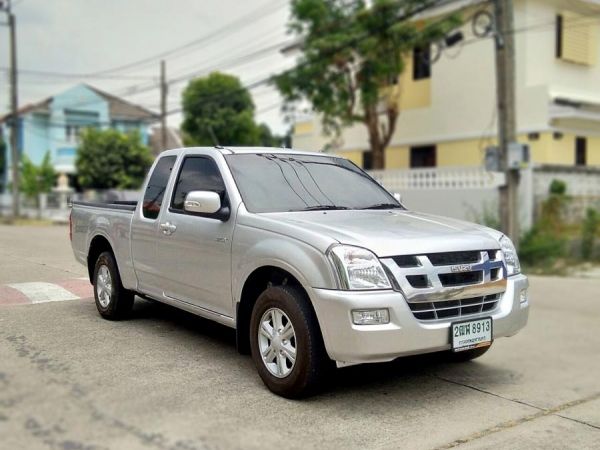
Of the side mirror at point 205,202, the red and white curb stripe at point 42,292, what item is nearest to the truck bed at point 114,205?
the red and white curb stripe at point 42,292

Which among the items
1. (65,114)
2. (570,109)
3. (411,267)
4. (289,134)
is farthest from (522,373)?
(65,114)

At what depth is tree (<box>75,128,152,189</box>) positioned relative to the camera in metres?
35.2

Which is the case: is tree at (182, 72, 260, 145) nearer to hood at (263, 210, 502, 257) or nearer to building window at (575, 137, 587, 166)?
building window at (575, 137, 587, 166)

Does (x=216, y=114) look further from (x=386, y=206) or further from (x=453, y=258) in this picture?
(x=453, y=258)

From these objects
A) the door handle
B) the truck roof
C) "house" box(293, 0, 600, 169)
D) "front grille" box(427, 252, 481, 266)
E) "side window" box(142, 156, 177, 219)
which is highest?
"house" box(293, 0, 600, 169)

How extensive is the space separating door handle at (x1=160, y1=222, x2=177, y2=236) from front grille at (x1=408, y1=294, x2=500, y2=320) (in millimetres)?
2378

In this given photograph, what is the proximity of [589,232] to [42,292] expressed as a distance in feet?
34.0

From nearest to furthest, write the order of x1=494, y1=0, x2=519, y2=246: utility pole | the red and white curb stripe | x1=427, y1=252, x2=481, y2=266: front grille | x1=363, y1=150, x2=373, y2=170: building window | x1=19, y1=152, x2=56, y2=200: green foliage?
x1=427, y1=252, x2=481, y2=266: front grille < the red and white curb stripe < x1=494, y1=0, x2=519, y2=246: utility pole < x1=363, y1=150, x2=373, y2=170: building window < x1=19, y1=152, x2=56, y2=200: green foliage

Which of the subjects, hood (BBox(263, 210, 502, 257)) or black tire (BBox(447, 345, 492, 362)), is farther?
black tire (BBox(447, 345, 492, 362))

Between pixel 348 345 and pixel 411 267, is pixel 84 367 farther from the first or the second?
pixel 411 267

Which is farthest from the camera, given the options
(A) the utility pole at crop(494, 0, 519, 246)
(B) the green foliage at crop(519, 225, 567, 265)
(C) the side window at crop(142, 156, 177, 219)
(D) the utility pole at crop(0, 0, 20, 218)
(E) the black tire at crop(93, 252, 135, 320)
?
(D) the utility pole at crop(0, 0, 20, 218)

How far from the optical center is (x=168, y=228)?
5699 mm

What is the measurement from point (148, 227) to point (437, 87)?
1684 centimetres

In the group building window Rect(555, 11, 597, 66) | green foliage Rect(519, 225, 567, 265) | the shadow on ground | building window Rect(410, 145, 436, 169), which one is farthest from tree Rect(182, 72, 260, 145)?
the shadow on ground
